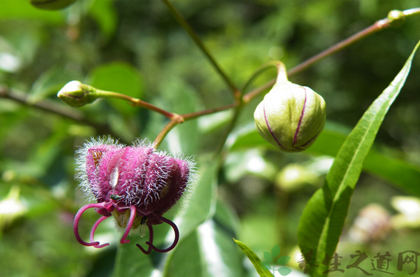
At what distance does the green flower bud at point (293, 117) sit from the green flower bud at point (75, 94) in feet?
1.16

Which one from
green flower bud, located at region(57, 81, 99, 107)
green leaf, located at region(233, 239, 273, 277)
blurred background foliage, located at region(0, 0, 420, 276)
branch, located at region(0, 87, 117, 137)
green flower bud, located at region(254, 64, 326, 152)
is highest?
green flower bud, located at region(57, 81, 99, 107)

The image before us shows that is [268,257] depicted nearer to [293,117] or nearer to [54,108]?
[293,117]

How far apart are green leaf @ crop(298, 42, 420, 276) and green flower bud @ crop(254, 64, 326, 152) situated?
0.06 metres

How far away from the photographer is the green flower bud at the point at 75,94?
676 millimetres

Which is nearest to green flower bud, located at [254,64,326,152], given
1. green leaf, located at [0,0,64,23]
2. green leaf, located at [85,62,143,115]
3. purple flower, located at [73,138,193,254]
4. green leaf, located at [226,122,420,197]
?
purple flower, located at [73,138,193,254]

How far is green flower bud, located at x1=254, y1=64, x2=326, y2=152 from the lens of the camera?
2.05 ft

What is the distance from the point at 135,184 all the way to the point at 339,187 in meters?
0.37

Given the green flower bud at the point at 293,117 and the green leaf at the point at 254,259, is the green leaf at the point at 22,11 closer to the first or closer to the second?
the green flower bud at the point at 293,117

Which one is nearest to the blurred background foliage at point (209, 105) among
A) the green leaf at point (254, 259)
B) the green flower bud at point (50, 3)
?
the green flower bud at point (50, 3)

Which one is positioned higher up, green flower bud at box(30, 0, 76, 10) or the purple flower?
green flower bud at box(30, 0, 76, 10)

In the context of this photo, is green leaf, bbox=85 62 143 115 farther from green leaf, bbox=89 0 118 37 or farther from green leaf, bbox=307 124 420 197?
green leaf, bbox=307 124 420 197

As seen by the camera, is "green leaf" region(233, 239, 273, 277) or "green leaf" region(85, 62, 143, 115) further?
"green leaf" region(85, 62, 143, 115)

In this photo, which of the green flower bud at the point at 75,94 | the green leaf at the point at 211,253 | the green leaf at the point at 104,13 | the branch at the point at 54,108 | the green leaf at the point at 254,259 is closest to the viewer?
the green leaf at the point at 254,259

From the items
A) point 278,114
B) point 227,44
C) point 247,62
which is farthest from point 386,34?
point 278,114
